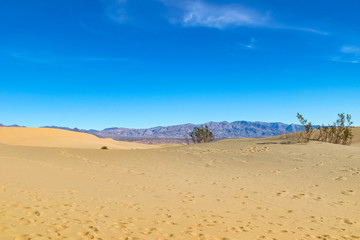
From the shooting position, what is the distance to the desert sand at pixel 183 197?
5652 millimetres

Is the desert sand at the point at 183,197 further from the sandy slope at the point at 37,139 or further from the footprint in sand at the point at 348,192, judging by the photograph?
the sandy slope at the point at 37,139

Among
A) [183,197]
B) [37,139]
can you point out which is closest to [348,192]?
[183,197]

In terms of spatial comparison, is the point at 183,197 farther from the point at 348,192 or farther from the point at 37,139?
the point at 37,139

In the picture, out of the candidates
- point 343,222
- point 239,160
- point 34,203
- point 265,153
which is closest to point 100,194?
point 34,203

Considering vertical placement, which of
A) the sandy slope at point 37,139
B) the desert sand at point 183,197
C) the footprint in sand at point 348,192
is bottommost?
the footprint in sand at point 348,192

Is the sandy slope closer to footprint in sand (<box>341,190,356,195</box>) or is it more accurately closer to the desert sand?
the desert sand

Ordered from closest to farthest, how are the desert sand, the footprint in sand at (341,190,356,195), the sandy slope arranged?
the desert sand → the footprint in sand at (341,190,356,195) → the sandy slope

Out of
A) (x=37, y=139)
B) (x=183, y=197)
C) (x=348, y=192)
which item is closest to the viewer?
(x=183, y=197)

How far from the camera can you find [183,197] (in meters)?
8.90

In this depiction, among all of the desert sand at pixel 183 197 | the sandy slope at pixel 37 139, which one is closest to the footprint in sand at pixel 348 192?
the desert sand at pixel 183 197

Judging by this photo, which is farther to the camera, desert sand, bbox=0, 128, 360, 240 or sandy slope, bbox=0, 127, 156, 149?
sandy slope, bbox=0, 127, 156, 149

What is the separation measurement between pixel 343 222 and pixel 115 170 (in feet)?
32.7

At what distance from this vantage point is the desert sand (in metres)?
5.65

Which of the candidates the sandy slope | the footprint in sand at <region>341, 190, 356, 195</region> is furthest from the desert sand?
the sandy slope
